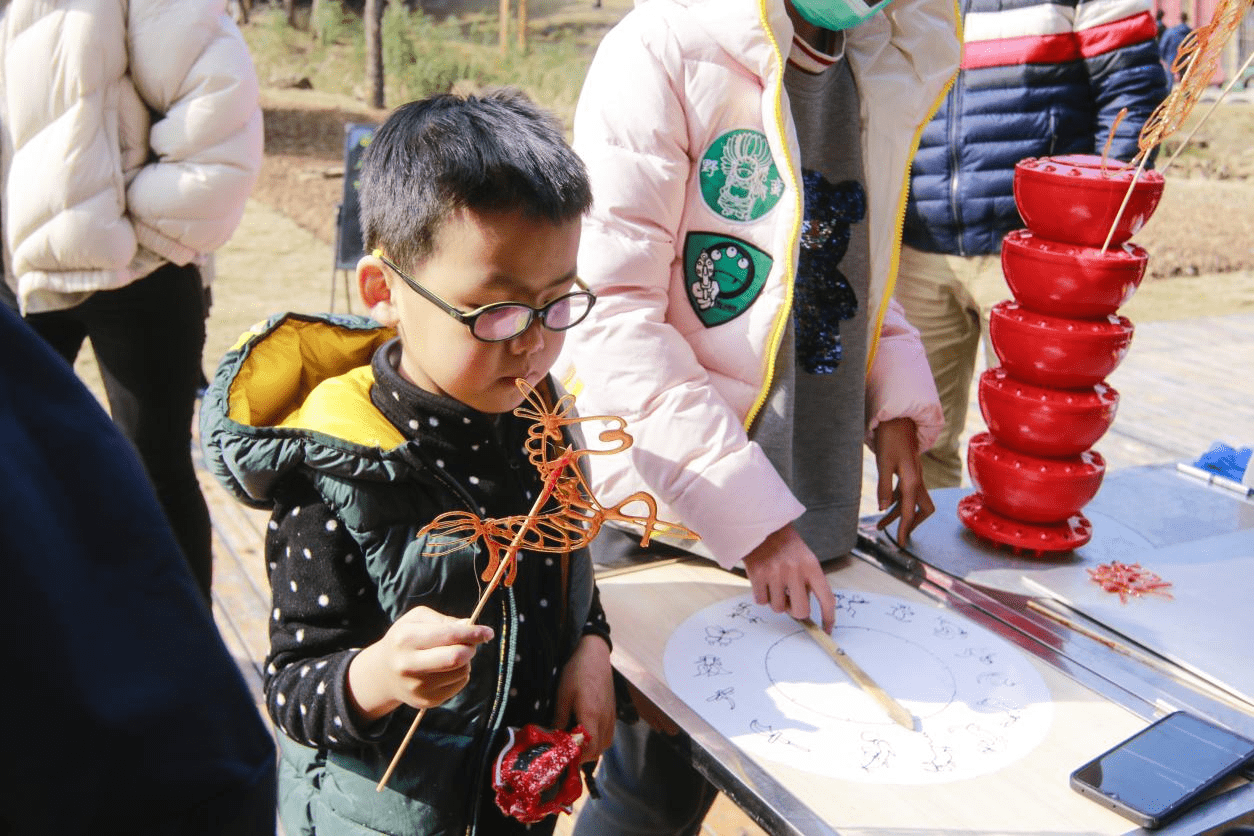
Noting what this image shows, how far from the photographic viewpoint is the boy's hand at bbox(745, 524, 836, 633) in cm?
143

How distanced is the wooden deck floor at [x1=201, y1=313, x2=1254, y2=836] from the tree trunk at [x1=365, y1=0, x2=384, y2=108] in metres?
6.86

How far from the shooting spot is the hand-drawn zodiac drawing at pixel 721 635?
143 centimetres

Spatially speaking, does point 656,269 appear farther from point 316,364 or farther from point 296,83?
point 296,83

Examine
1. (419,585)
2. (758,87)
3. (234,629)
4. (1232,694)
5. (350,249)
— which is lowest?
(234,629)

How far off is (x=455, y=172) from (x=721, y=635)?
26.1 inches

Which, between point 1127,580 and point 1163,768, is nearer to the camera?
point 1163,768

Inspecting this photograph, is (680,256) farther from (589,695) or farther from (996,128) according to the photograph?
(996,128)

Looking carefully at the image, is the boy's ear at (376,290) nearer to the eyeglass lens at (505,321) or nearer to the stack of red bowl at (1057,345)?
the eyeglass lens at (505,321)

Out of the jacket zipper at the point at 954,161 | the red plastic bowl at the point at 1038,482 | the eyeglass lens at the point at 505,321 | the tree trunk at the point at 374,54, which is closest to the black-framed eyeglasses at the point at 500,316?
the eyeglass lens at the point at 505,321

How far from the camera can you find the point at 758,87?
148 cm

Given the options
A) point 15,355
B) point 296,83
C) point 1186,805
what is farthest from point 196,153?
point 296,83

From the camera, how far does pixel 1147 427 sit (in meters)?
4.99

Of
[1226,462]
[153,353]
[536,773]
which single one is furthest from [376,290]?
[1226,462]

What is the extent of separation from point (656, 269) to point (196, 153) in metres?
1.48
